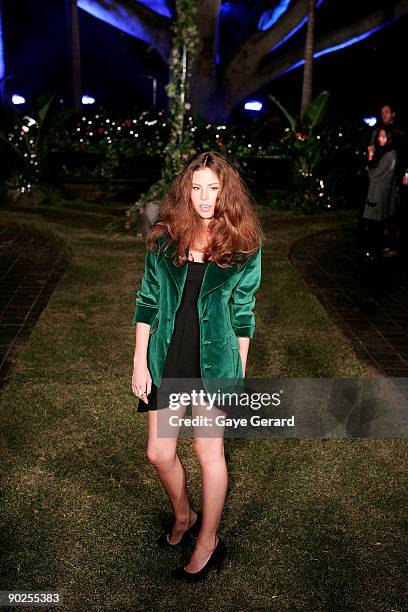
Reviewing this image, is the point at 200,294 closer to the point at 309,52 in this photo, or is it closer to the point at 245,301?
the point at 245,301

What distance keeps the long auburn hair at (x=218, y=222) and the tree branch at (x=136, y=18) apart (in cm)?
1682

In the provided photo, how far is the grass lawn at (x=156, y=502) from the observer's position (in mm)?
3451

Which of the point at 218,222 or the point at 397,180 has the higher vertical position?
the point at 218,222

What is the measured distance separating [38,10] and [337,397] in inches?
1082

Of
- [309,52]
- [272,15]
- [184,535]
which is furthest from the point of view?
[272,15]

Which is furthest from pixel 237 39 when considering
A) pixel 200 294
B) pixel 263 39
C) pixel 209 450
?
pixel 209 450

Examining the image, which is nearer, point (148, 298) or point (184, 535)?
point (148, 298)

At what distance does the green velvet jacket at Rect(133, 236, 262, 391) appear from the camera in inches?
126

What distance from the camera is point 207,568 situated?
350 centimetres

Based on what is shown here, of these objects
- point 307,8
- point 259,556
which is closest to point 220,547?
point 259,556

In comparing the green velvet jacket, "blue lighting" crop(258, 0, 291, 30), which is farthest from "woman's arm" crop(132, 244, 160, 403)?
"blue lighting" crop(258, 0, 291, 30)

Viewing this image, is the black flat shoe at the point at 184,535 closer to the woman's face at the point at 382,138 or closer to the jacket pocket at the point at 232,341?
the jacket pocket at the point at 232,341

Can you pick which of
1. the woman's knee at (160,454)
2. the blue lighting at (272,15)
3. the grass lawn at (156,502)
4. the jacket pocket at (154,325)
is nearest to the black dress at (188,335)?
the jacket pocket at (154,325)

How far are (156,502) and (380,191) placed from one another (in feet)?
22.3
